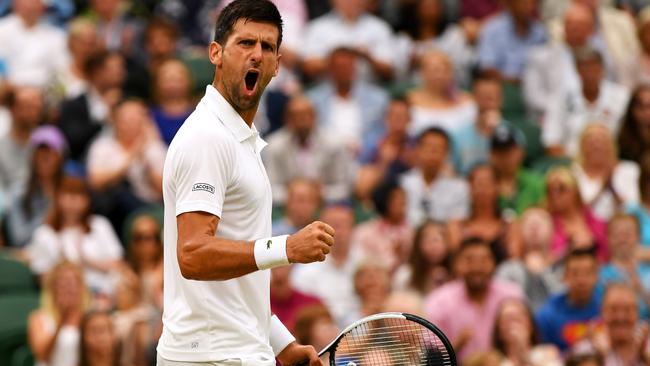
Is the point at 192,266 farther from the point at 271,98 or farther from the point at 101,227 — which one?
the point at 271,98

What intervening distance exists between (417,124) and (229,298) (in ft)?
21.9

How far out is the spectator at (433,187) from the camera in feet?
32.6

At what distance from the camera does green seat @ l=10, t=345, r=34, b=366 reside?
854 cm

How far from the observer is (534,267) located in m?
9.10

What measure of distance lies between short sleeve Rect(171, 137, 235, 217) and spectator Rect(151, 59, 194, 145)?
6.37m

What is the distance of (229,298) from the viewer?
4.20 meters

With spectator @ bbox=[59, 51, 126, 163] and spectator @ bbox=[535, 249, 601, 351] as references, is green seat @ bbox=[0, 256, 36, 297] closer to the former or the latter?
spectator @ bbox=[59, 51, 126, 163]

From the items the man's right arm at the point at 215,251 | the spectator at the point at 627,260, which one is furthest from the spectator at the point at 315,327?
the man's right arm at the point at 215,251

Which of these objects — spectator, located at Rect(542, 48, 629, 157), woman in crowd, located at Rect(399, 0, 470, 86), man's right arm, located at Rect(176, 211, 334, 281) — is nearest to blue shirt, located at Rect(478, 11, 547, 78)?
woman in crowd, located at Rect(399, 0, 470, 86)

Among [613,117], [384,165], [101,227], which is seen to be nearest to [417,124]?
[384,165]

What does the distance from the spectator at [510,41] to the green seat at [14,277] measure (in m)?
4.29

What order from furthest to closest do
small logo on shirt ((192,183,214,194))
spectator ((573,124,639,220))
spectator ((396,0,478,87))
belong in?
spectator ((396,0,478,87)) < spectator ((573,124,639,220)) < small logo on shirt ((192,183,214,194))

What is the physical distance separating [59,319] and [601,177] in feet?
12.8

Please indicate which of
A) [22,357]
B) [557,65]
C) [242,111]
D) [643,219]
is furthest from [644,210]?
[242,111]
